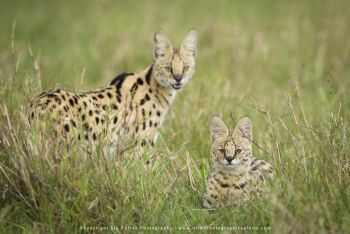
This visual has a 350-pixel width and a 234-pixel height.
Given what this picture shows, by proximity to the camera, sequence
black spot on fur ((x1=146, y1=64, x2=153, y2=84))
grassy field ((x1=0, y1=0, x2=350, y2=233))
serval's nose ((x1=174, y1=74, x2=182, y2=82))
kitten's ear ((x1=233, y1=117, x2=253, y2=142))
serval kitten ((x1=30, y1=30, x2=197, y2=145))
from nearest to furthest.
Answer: grassy field ((x1=0, y1=0, x2=350, y2=233))
kitten's ear ((x1=233, y1=117, x2=253, y2=142))
serval kitten ((x1=30, y1=30, x2=197, y2=145))
serval's nose ((x1=174, y1=74, x2=182, y2=82))
black spot on fur ((x1=146, y1=64, x2=153, y2=84))

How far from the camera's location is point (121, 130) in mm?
5602

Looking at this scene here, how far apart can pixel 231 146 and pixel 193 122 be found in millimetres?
1803

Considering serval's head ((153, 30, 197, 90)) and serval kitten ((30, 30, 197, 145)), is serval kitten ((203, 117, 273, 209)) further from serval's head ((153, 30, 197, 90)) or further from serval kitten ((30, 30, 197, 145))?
serval's head ((153, 30, 197, 90))

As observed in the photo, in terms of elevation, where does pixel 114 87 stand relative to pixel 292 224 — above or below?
above

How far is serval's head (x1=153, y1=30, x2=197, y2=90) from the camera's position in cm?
637

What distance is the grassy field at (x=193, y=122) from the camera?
4.29m

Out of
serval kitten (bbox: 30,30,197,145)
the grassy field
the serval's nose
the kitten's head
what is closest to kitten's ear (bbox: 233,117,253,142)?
the kitten's head

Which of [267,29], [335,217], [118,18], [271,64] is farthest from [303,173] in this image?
[118,18]

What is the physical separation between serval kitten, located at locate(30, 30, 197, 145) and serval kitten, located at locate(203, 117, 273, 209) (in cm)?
73

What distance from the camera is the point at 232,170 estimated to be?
4820mm

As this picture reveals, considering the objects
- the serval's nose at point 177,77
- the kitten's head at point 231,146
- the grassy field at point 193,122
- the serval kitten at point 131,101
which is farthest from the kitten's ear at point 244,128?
the serval's nose at point 177,77

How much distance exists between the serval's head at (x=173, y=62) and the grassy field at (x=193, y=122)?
0.44 meters

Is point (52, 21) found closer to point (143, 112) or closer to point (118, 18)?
point (118, 18)

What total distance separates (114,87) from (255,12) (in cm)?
676
